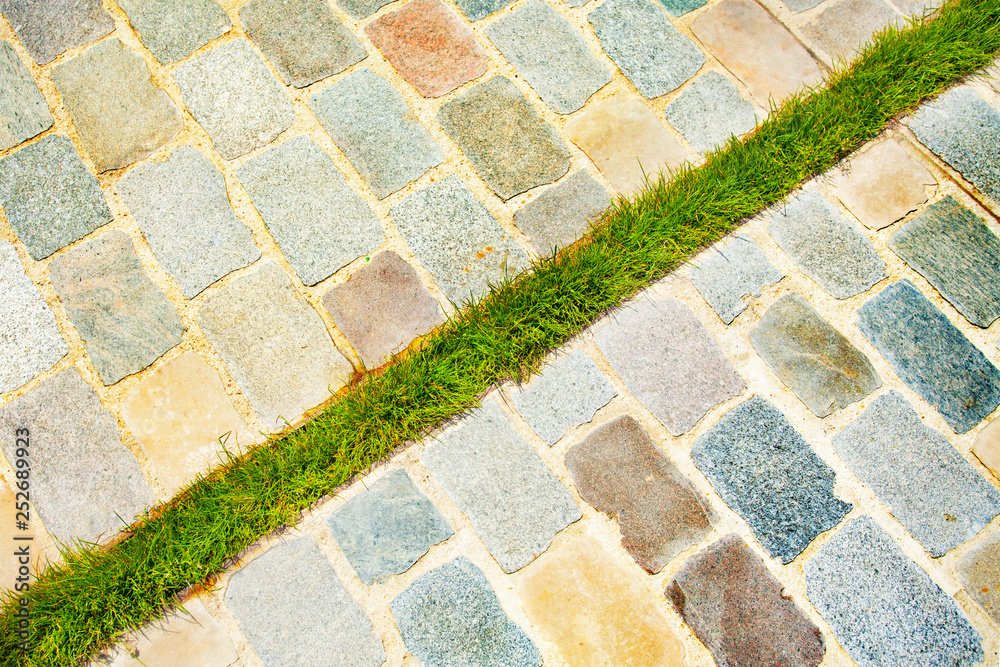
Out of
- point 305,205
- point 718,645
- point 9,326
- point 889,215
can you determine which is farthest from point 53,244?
point 889,215

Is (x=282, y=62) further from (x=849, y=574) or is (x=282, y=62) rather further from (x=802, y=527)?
(x=849, y=574)

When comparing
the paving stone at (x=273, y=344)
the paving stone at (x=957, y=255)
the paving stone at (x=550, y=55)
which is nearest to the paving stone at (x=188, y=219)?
the paving stone at (x=273, y=344)

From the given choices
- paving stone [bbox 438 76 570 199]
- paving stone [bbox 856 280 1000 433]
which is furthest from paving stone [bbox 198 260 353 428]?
paving stone [bbox 856 280 1000 433]

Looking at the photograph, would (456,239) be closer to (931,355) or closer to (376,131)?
(376,131)

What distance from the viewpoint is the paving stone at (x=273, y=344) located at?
86.9 inches

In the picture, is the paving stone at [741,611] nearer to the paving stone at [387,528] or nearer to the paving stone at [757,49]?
the paving stone at [387,528]

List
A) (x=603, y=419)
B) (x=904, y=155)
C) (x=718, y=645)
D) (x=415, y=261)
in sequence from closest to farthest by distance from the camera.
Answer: (x=718, y=645), (x=603, y=419), (x=415, y=261), (x=904, y=155)

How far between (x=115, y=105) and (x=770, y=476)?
8.99 feet

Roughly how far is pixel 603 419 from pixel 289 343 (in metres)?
1.10

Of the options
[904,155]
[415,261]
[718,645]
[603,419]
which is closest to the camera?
[718,645]

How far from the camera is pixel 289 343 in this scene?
7.41ft

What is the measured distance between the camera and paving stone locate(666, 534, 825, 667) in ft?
6.38

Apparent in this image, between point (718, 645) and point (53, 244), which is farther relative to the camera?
point (53, 244)

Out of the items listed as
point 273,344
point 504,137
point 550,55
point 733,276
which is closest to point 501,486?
point 273,344
